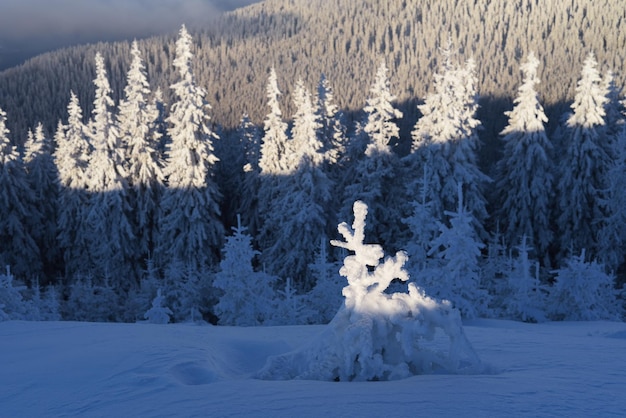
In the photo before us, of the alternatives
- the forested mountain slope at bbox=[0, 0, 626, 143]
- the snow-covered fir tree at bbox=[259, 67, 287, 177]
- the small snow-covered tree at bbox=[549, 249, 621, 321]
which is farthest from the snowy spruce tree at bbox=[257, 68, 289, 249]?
the forested mountain slope at bbox=[0, 0, 626, 143]

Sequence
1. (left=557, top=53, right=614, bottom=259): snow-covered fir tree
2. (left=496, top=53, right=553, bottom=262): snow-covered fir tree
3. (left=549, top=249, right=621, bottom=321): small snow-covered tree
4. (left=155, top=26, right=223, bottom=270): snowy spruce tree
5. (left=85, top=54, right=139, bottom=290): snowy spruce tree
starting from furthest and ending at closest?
(left=85, top=54, right=139, bottom=290): snowy spruce tree → (left=496, top=53, right=553, bottom=262): snow-covered fir tree → (left=557, top=53, right=614, bottom=259): snow-covered fir tree → (left=155, top=26, right=223, bottom=270): snowy spruce tree → (left=549, top=249, right=621, bottom=321): small snow-covered tree


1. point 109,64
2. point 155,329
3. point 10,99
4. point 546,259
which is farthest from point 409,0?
point 155,329

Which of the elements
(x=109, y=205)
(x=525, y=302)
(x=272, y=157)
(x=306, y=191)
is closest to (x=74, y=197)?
(x=109, y=205)

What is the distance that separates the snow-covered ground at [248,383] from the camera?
393cm

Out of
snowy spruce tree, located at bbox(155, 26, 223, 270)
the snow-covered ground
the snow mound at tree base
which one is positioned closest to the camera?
the snow-covered ground

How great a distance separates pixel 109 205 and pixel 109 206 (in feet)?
0.54

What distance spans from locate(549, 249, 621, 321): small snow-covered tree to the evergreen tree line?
5.09 metres

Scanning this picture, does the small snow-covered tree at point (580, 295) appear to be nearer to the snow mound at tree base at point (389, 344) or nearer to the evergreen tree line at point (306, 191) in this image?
the evergreen tree line at point (306, 191)

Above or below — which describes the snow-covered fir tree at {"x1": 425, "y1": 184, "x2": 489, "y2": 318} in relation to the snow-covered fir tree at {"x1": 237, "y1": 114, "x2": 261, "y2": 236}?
below

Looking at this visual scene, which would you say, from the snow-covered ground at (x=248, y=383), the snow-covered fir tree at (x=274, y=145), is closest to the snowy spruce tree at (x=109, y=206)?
the snow-covered fir tree at (x=274, y=145)

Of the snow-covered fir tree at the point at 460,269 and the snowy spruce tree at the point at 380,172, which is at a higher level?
the snowy spruce tree at the point at 380,172

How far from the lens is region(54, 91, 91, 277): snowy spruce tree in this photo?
31641mm

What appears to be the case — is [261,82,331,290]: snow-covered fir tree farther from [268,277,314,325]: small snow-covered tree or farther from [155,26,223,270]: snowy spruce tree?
[268,277,314,325]: small snow-covered tree

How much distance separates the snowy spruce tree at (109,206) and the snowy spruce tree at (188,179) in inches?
110
